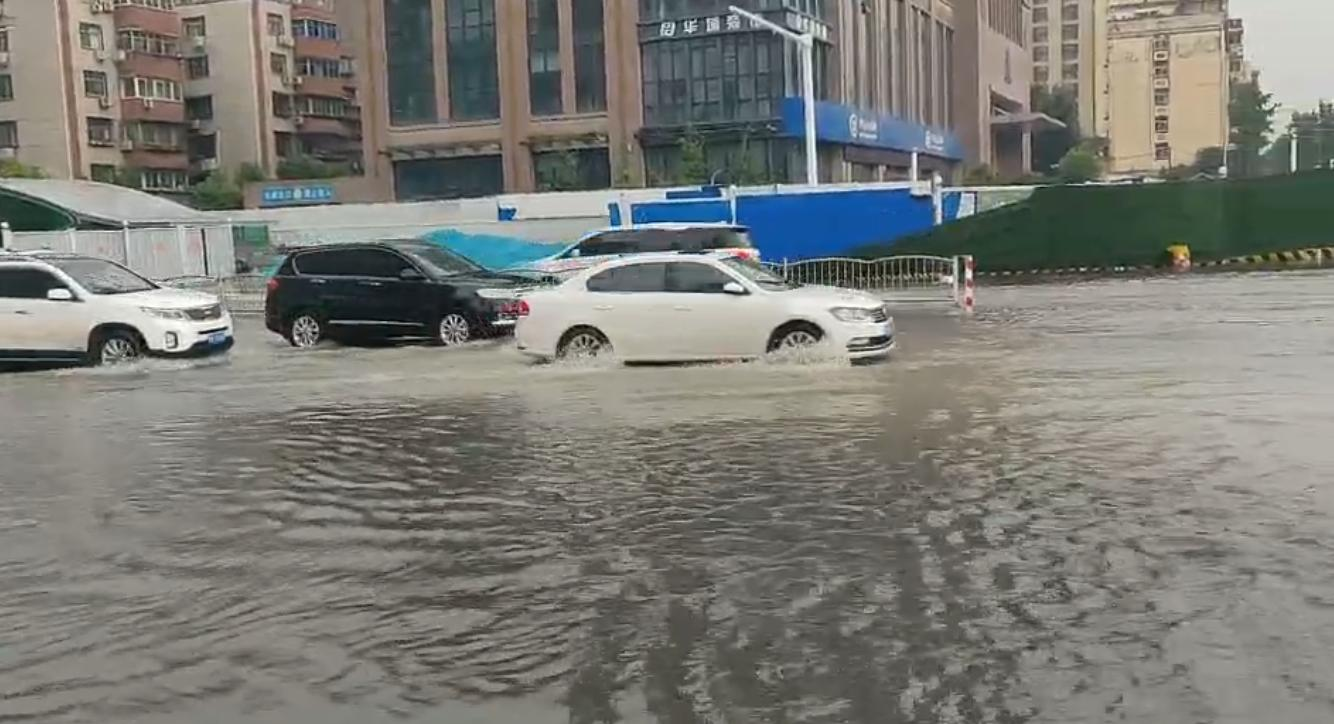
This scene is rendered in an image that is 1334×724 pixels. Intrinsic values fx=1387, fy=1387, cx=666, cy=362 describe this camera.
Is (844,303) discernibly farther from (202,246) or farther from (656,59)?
(656,59)

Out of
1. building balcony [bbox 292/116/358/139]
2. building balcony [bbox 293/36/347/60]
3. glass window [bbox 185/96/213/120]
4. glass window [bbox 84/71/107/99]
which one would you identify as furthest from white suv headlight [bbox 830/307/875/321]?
building balcony [bbox 292/116/358/139]

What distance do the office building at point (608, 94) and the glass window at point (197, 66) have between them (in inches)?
747

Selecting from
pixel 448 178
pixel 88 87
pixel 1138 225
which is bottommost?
pixel 1138 225

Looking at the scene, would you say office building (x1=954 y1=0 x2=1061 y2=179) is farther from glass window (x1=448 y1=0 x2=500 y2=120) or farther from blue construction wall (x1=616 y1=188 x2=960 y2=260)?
blue construction wall (x1=616 y1=188 x2=960 y2=260)

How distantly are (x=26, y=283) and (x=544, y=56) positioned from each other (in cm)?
4780

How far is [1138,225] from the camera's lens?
109ft

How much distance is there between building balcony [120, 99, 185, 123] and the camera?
76812 millimetres

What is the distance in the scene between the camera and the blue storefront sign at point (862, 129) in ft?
194

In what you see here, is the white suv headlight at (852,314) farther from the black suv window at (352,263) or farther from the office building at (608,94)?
the office building at (608,94)

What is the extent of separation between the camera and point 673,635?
622 cm

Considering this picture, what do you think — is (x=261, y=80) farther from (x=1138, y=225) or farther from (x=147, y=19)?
(x=1138, y=225)

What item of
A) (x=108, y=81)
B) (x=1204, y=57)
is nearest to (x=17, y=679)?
(x=108, y=81)

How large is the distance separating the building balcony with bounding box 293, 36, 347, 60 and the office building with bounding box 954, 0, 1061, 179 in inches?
1590

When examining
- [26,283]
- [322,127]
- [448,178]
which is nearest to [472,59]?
[448,178]
